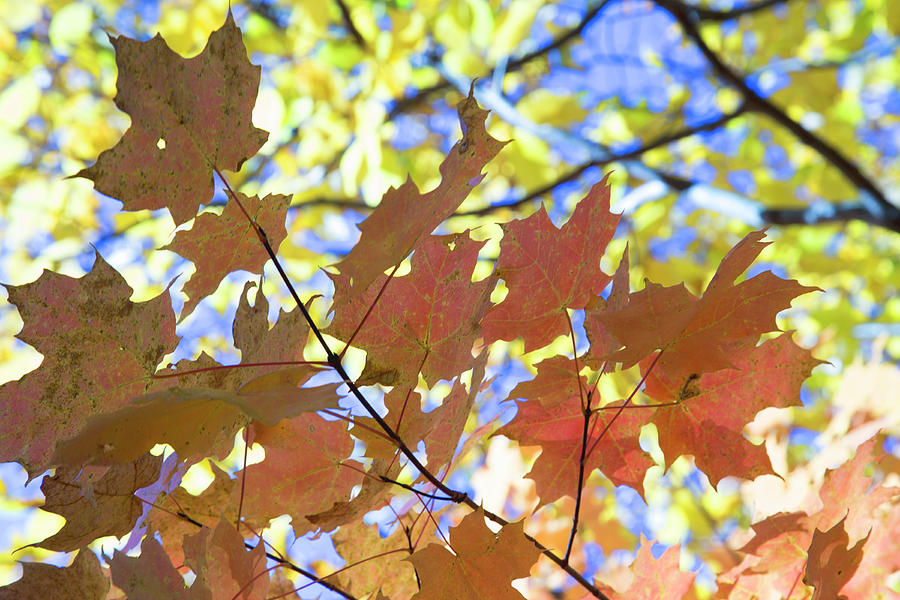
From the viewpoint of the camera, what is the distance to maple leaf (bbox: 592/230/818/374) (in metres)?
0.40

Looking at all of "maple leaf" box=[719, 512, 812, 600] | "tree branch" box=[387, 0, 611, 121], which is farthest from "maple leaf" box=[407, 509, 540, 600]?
"tree branch" box=[387, 0, 611, 121]

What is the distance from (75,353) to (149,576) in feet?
0.47

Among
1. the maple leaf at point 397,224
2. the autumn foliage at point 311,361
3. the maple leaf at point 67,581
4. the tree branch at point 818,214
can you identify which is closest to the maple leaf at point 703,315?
the autumn foliage at point 311,361

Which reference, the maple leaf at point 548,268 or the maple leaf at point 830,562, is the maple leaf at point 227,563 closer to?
the maple leaf at point 548,268

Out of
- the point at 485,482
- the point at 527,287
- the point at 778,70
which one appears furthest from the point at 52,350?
the point at 778,70

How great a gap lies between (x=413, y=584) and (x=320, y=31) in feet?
4.47

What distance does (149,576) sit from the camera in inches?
14.2

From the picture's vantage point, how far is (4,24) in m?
2.18

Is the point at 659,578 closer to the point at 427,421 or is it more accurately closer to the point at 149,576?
the point at 427,421

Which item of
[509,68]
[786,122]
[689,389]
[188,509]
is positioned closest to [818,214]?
[786,122]

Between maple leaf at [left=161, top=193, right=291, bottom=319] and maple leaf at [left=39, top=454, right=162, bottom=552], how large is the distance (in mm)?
105

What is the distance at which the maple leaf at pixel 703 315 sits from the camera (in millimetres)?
397

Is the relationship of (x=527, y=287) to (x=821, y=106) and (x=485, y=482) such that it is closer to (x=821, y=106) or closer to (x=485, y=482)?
(x=485, y=482)

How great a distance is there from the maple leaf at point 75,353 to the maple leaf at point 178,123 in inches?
2.1
